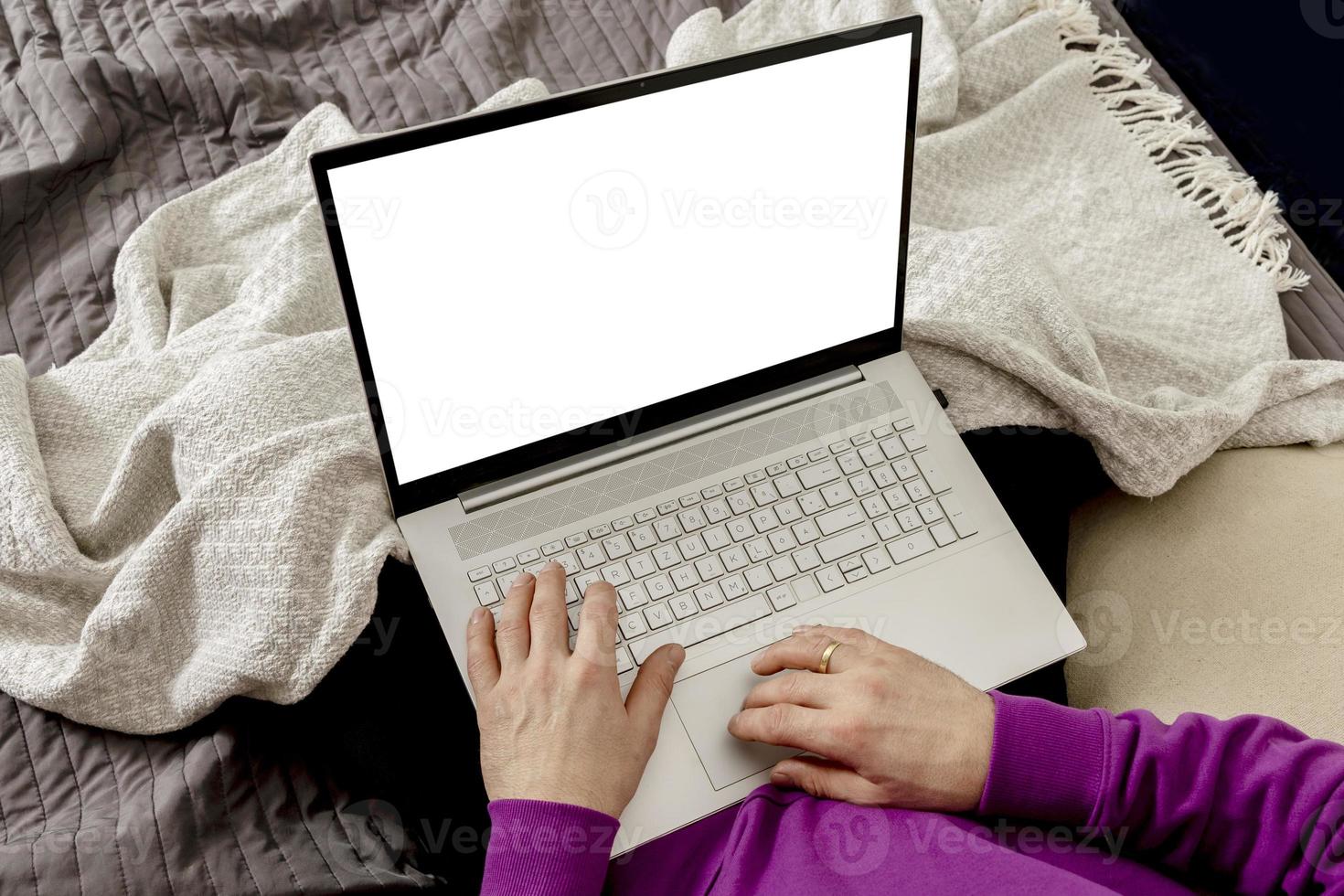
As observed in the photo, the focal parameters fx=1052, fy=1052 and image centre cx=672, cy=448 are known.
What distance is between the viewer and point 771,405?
0.86 meters

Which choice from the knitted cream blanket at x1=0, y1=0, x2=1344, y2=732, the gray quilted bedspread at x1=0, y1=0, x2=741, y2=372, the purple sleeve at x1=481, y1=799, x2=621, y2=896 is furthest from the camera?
the gray quilted bedspread at x1=0, y1=0, x2=741, y2=372

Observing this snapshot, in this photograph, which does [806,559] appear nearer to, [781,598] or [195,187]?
[781,598]

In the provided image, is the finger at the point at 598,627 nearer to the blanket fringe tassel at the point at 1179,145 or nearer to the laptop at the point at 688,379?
the laptop at the point at 688,379

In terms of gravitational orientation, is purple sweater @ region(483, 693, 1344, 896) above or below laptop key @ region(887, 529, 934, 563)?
below

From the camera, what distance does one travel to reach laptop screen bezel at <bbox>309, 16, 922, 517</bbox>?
0.64 metres

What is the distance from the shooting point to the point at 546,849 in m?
0.64

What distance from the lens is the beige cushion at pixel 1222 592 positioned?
81 cm

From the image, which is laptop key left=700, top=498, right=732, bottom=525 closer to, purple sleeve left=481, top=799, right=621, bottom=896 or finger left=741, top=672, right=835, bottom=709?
finger left=741, top=672, right=835, bottom=709

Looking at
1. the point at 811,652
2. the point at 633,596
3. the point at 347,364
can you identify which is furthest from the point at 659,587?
the point at 347,364

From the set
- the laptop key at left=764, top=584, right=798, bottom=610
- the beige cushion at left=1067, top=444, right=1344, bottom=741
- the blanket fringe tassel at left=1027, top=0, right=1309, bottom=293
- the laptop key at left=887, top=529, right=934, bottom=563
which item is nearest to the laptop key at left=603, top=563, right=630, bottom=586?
the laptop key at left=764, top=584, right=798, bottom=610

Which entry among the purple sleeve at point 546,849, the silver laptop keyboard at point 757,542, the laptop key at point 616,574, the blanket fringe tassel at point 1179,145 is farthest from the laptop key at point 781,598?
the blanket fringe tassel at point 1179,145

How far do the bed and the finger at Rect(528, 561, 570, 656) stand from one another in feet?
0.46

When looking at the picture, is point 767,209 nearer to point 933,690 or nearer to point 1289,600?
point 933,690

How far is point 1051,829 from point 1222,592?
0.93ft
